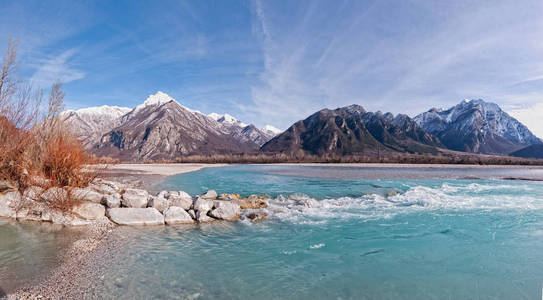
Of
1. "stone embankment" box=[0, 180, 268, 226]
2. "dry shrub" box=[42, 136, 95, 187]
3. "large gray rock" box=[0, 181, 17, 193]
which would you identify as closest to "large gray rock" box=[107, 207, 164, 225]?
"stone embankment" box=[0, 180, 268, 226]

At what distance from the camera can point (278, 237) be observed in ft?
29.7

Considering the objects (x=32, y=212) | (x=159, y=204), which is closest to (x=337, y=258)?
(x=159, y=204)

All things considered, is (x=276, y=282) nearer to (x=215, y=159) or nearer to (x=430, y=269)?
(x=430, y=269)

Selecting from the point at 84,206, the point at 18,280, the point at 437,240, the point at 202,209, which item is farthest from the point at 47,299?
the point at 437,240

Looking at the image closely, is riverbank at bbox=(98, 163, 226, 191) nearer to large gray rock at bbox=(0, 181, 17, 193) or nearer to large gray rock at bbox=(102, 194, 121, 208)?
large gray rock at bbox=(102, 194, 121, 208)

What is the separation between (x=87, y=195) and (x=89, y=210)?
3.71 ft

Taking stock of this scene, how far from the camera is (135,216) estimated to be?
999cm

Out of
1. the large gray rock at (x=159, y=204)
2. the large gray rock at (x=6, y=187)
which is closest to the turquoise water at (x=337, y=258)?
the large gray rock at (x=159, y=204)

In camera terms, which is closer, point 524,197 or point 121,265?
point 121,265

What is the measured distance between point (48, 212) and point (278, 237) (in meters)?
9.11

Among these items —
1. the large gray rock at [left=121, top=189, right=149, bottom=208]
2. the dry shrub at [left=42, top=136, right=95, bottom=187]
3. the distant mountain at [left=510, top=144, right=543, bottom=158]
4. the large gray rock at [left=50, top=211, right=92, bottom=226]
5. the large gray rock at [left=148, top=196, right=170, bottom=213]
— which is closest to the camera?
the large gray rock at [left=50, top=211, right=92, bottom=226]

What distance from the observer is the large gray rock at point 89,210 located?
9484mm

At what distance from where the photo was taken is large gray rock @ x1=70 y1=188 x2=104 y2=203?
10.0 m

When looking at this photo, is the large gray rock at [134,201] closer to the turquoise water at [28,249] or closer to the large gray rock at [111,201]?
Result: the large gray rock at [111,201]
